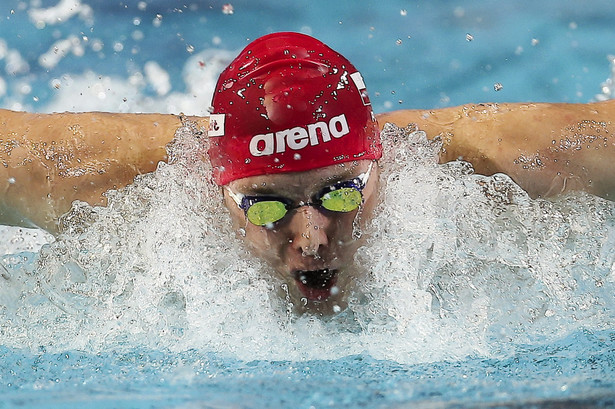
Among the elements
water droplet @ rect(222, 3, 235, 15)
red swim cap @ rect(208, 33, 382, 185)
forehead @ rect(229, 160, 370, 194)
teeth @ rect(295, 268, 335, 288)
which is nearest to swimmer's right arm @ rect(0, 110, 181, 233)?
red swim cap @ rect(208, 33, 382, 185)

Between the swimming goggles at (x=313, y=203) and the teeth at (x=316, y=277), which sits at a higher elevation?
the swimming goggles at (x=313, y=203)

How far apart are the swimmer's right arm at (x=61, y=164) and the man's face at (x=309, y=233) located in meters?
0.42

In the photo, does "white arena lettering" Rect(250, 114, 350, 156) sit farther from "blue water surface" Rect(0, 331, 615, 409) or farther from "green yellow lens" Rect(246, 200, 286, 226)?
"blue water surface" Rect(0, 331, 615, 409)

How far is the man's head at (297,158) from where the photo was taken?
5.35ft

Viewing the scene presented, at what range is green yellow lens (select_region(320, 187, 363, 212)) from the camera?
1.62 meters

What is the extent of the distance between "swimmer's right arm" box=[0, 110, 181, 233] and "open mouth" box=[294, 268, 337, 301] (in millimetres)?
594

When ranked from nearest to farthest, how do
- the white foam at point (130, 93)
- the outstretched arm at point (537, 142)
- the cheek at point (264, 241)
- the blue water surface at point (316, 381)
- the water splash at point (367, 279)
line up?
1. the blue water surface at point (316, 381)
2. the water splash at point (367, 279)
3. the cheek at point (264, 241)
4. the outstretched arm at point (537, 142)
5. the white foam at point (130, 93)

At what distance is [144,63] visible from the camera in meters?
3.99

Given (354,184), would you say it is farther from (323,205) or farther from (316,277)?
(316,277)

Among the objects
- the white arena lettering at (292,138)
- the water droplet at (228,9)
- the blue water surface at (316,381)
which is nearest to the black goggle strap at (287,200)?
the white arena lettering at (292,138)

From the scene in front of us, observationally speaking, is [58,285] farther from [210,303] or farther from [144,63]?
[144,63]

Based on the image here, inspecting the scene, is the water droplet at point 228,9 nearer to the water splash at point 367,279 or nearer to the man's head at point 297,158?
the water splash at point 367,279

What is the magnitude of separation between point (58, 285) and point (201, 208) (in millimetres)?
421

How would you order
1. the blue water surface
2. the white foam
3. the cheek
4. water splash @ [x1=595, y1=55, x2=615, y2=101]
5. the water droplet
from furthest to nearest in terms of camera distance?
1. the water droplet
2. water splash @ [x1=595, y1=55, x2=615, y2=101]
3. the white foam
4. the cheek
5. the blue water surface
